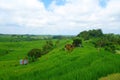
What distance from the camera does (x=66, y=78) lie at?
15203mm

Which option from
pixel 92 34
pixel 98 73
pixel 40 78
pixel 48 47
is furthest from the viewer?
pixel 92 34

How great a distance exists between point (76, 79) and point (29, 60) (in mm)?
42395

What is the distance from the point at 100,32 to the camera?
380ft

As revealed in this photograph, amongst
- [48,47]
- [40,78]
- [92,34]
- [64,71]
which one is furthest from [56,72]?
[92,34]

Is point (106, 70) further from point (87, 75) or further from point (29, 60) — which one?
point (29, 60)

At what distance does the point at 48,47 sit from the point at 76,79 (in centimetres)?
7887

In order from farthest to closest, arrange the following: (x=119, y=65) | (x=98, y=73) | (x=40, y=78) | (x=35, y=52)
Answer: (x=35, y=52) < (x=119, y=65) < (x=40, y=78) < (x=98, y=73)

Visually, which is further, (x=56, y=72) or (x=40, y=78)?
(x=56, y=72)

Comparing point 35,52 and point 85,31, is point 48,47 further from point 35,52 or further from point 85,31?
point 85,31

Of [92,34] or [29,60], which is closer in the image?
[29,60]

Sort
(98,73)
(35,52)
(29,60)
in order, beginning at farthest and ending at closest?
(35,52) < (29,60) < (98,73)

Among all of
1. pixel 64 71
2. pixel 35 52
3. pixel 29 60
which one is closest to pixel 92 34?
pixel 35 52

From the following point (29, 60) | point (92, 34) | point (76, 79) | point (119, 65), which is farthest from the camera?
point (92, 34)

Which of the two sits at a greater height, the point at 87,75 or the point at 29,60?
the point at 87,75
